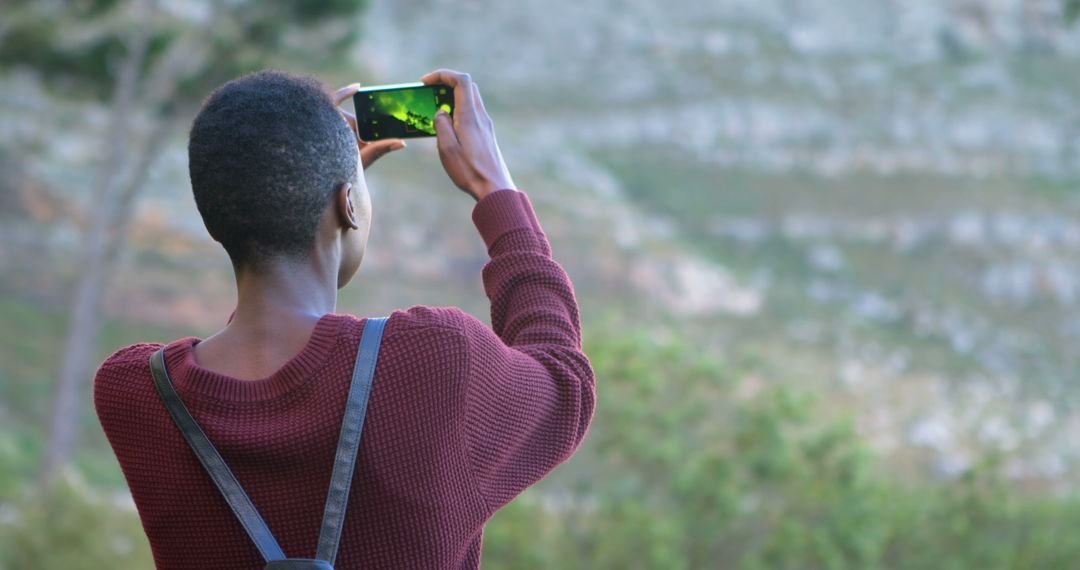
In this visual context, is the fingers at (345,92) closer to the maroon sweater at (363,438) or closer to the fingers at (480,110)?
the fingers at (480,110)

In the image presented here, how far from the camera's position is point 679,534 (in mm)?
10281

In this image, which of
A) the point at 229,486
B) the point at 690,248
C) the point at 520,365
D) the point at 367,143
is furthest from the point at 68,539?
the point at 690,248

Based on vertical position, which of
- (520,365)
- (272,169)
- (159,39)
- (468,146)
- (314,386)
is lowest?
(314,386)

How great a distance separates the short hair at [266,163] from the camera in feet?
4.32

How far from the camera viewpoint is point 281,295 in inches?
53.9

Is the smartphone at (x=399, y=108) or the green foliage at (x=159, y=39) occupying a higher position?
the green foliage at (x=159, y=39)

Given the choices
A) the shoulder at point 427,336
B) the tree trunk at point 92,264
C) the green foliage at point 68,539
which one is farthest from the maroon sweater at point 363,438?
the tree trunk at point 92,264

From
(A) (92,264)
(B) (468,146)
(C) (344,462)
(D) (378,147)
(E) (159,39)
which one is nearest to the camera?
(C) (344,462)

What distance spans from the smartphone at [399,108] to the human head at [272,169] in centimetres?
22

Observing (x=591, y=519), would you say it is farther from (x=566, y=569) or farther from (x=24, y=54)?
(x=24, y=54)

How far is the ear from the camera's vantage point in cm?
137

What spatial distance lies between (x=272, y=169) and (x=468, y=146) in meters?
0.32

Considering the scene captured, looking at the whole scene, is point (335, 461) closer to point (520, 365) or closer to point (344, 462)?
point (344, 462)

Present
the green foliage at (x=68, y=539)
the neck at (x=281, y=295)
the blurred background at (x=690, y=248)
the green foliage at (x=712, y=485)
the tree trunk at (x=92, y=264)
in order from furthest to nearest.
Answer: the tree trunk at (x=92, y=264)
the blurred background at (x=690, y=248)
the green foliage at (x=712, y=485)
the green foliage at (x=68, y=539)
the neck at (x=281, y=295)
